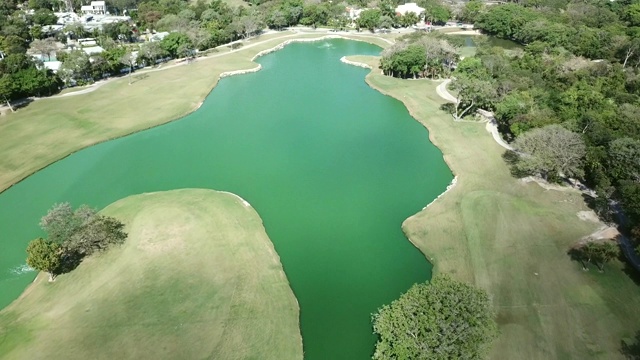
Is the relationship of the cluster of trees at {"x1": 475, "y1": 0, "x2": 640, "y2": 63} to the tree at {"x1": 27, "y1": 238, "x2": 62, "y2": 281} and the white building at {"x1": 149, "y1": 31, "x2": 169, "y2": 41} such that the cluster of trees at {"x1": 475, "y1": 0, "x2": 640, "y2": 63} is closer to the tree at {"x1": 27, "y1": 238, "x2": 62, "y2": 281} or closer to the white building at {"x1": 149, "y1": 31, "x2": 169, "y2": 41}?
the white building at {"x1": 149, "y1": 31, "x2": 169, "y2": 41}

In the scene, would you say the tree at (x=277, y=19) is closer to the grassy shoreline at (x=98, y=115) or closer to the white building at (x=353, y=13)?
the white building at (x=353, y=13)

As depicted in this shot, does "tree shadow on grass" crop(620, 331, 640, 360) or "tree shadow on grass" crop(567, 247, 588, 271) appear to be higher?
"tree shadow on grass" crop(567, 247, 588, 271)

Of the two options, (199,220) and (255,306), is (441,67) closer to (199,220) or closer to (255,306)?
(199,220)

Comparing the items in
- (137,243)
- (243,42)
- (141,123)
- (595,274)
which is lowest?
(595,274)

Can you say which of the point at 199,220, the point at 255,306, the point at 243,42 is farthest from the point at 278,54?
the point at 255,306

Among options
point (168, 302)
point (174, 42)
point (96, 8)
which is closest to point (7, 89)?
point (174, 42)

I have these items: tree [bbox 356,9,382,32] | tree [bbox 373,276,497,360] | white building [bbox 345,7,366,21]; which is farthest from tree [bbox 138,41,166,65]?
tree [bbox 373,276,497,360]

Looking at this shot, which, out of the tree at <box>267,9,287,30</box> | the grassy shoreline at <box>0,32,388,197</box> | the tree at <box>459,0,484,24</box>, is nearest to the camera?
the grassy shoreline at <box>0,32,388,197</box>
